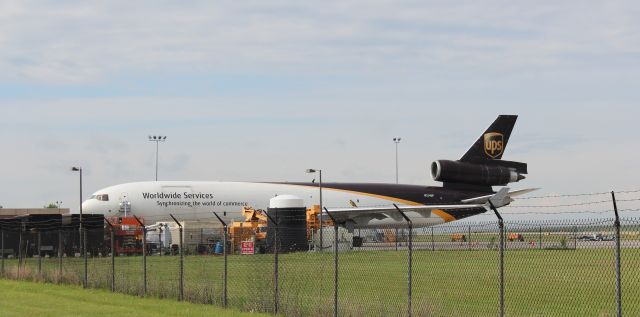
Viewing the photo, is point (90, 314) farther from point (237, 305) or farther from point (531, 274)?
point (531, 274)

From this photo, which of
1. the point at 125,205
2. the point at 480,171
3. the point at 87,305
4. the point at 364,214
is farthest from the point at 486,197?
the point at 87,305

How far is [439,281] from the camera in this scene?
24.9 meters

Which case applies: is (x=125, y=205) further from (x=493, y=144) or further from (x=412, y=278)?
(x=412, y=278)

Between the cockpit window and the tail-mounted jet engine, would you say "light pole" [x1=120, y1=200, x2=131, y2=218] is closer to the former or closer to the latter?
the cockpit window

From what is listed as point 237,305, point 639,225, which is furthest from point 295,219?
point 639,225

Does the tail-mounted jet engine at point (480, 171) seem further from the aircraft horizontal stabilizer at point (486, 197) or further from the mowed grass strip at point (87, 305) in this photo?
the mowed grass strip at point (87, 305)

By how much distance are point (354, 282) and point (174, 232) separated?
95.9 feet

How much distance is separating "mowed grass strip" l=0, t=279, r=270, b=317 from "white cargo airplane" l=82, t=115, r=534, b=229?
3539 centimetres

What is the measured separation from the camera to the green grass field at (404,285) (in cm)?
1744

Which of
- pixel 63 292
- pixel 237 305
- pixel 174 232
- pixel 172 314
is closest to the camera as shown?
pixel 172 314

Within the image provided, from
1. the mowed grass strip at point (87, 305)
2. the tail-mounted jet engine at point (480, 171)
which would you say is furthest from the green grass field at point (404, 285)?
the tail-mounted jet engine at point (480, 171)

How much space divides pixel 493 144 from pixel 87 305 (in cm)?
5189

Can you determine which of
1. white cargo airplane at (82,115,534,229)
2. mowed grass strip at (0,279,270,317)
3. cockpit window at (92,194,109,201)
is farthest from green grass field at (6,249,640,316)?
cockpit window at (92,194,109,201)

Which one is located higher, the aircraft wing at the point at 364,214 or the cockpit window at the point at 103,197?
the cockpit window at the point at 103,197
